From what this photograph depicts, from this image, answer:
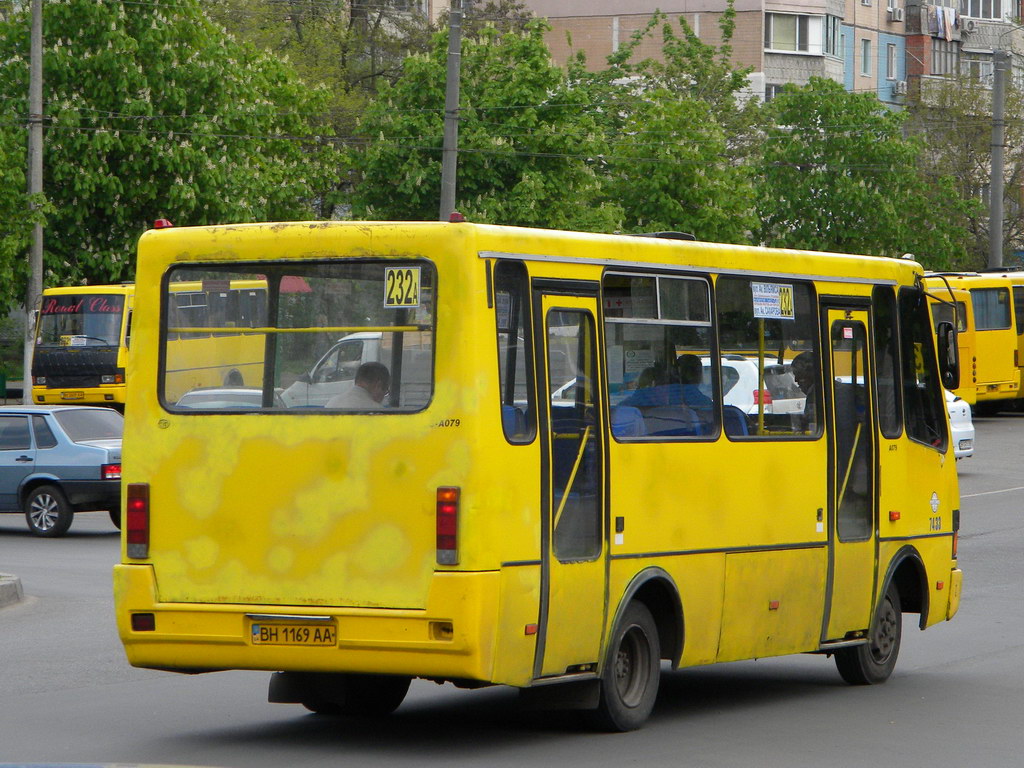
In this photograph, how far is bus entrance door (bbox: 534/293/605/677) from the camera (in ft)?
28.4

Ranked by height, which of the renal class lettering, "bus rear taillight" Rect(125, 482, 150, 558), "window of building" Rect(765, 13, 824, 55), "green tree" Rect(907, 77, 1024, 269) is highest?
"window of building" Rect(765, 13, 824, 55)

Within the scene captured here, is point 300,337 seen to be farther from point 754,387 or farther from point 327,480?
point 754,387

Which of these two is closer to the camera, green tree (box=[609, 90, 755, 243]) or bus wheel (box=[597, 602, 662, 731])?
bus wheel (box=[597, 602, 662, 731])

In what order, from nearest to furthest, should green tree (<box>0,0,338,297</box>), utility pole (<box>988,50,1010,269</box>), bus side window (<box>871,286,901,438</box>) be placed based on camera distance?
bus side window (<box>871,286,901,438</box>) < green tree (<box>0,0,338,297</box>) < utility pole (<box>988,50,1010,269</box>)

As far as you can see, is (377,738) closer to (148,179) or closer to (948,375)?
(948,375)

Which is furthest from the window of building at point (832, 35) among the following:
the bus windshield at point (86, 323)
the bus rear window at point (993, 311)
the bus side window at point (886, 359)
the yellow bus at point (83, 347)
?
the bus side window at point (886, 359)

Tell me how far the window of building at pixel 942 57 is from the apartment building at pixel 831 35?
0.05 meters

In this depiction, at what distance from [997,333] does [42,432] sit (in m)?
26.0

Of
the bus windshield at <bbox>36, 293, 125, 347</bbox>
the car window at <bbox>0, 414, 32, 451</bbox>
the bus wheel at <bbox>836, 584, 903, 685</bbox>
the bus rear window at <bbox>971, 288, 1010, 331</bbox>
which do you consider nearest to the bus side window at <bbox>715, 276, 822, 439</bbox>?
the bus wheel at <bbox>836, 584, 903, 685</bbox>

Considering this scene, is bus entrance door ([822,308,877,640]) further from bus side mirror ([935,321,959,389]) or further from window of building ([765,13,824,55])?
window of building ([765,13,824,55])

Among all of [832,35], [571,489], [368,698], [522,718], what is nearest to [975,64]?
[832,35]

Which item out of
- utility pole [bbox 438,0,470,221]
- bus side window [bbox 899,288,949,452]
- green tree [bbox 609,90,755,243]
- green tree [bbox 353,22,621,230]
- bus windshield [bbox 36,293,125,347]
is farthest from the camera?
green tree [bbox 609,90,755,243]

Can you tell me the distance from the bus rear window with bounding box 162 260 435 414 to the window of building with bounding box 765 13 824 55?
67.5 m

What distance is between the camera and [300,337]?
346 inches
